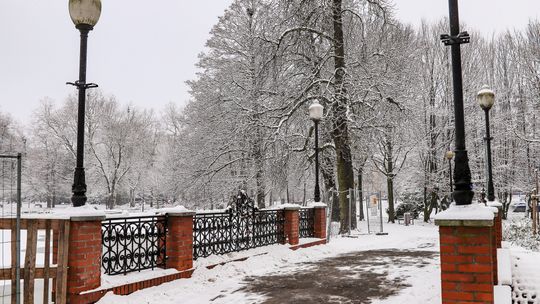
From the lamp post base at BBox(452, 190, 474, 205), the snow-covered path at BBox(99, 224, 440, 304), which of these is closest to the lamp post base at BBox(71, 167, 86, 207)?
the snow-covered path at BBox(99, 224, 440, 304)

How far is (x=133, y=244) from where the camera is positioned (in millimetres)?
7211

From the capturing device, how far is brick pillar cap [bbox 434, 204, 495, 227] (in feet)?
12.5

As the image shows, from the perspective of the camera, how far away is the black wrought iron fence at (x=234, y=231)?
8.73m

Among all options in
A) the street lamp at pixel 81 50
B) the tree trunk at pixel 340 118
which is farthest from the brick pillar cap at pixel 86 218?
the tree trunk at pixel 340 118

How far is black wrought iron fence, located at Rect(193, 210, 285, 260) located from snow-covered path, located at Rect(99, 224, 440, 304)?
232mm

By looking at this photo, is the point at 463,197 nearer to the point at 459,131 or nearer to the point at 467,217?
the point at 467,217

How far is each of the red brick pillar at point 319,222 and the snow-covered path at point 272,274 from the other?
706mm

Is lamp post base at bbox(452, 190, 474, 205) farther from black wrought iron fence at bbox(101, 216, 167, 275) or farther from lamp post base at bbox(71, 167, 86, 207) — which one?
black wrought iron fence at bbox(101, 216, 167, 275)

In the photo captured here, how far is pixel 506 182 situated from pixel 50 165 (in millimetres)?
39178

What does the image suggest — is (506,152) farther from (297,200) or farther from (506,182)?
(297,200)

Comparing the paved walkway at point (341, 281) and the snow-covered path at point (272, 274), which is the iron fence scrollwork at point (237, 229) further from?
the paved walkway at point (341, 281)

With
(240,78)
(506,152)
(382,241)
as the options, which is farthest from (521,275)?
(506,152)

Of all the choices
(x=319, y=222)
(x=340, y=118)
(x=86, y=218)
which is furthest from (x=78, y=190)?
(x=340, y=118)

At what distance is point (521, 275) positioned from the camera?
791cm
